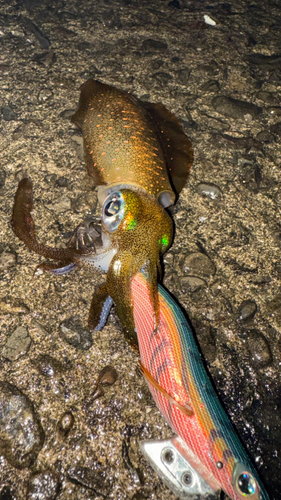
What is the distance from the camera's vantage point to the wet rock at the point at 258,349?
2.54 metres

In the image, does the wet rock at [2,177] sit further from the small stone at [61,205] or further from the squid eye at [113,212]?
the squid eye at [113,212]

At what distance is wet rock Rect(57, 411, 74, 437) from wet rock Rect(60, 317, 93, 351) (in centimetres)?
40

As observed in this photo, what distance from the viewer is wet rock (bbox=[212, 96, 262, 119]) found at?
3.95m

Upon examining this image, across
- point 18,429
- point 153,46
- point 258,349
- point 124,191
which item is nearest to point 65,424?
point 18,429

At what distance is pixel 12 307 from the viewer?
2.57 m

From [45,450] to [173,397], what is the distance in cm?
82

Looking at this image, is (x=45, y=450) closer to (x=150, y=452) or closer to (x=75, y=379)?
(x=75, y=379)

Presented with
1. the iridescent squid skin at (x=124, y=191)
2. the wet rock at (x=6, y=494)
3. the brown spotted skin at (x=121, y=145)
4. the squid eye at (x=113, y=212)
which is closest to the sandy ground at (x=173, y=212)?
the wet rock at (x=6, y=494)

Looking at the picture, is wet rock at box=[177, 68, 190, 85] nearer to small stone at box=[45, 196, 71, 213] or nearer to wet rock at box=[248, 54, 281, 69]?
wet rock at box=[248, 54, 281, 69]

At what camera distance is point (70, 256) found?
2.57 meters

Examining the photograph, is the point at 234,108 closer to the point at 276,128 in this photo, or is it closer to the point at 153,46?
the point at 276,128

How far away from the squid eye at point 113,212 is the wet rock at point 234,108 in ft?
6.88

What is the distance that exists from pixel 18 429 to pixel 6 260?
1137 millimetres

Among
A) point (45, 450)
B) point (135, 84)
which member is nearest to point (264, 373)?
point (45, 450)
